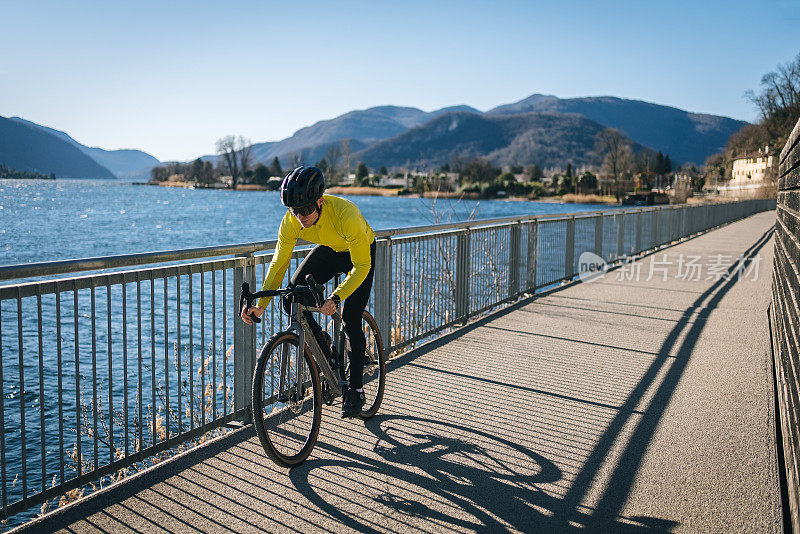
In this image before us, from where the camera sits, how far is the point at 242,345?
183 inches

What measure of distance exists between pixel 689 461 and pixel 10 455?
26.0 feet

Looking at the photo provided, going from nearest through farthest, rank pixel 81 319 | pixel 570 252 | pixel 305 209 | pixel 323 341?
pixel 305 209 < pixel 323 341 < pixel 570 252 < pixel 81 319

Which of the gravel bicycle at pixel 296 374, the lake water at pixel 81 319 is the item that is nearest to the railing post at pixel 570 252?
the lake water at pixel 81 319

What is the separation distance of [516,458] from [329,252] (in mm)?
1780

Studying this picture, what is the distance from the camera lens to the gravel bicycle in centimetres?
382

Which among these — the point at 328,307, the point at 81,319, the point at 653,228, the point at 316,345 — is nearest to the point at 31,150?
the point at 81,319

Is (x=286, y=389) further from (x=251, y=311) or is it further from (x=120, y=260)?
(x=120, y=260)

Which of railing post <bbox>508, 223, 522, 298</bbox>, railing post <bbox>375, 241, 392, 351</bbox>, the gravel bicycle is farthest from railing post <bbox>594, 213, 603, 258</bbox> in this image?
the gravel bicycle

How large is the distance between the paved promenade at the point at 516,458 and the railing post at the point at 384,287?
0.40 meters

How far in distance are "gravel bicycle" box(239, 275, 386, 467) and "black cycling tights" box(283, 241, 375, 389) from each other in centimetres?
10

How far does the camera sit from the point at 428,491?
372cm

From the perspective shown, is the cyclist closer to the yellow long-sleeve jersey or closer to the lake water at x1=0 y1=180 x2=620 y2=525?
the yellow long-sleeve jersey

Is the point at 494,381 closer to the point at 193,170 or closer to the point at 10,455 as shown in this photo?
the point at 10,455

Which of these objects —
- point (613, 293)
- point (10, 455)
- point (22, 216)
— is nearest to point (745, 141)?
point (22, 216)
